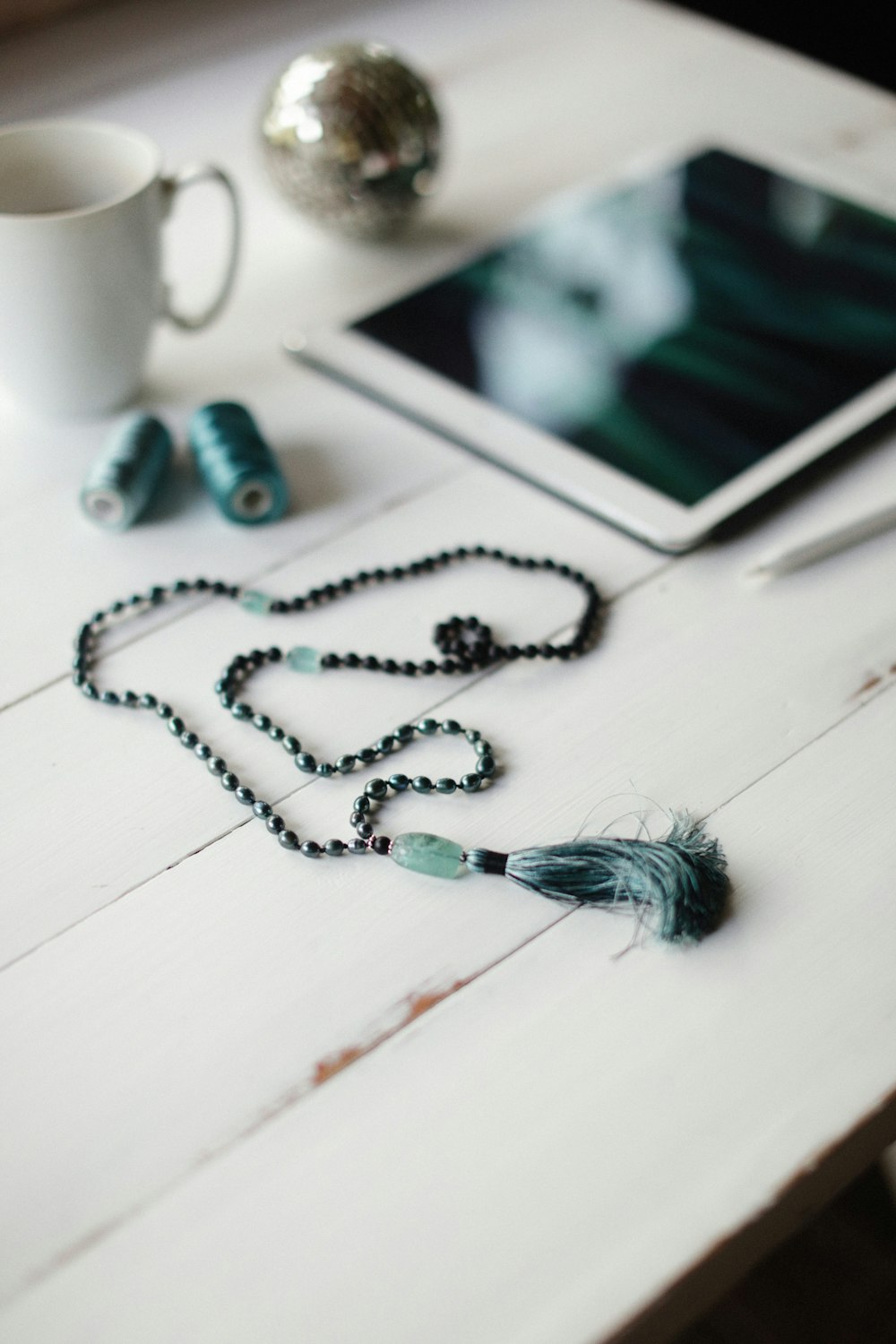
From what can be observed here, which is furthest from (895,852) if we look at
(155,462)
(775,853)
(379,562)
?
(155,462)

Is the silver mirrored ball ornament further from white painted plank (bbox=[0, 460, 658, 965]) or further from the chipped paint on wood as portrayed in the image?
the chipped paint on wood

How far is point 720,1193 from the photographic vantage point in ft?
1.19

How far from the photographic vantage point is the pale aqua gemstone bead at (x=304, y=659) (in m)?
0.53

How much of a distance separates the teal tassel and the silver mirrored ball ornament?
474 millimetres

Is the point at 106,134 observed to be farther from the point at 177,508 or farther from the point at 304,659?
the point at 304,659

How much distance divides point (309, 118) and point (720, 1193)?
0.62 meters

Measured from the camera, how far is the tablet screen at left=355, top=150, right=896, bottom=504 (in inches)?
24.9

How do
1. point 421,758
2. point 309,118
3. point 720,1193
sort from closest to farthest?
1. point 720,1193
2. point 421,758
3. point 309,118

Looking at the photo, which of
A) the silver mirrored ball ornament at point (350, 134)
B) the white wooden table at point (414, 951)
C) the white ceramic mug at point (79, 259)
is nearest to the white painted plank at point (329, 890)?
the white wooden table at point (414, 951)

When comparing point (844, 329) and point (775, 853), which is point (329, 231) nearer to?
point (844, 329)

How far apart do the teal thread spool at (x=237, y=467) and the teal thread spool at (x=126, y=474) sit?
0.07 ft

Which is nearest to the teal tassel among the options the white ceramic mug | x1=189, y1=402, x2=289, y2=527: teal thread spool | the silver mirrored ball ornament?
x1=189, y1=402, x2=289, y2=527: teal thread spool

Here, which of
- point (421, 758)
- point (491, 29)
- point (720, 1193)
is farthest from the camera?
point (491, 29)

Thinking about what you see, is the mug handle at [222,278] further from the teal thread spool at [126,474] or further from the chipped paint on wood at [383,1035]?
the chipped paint on wood at [383,1035]
